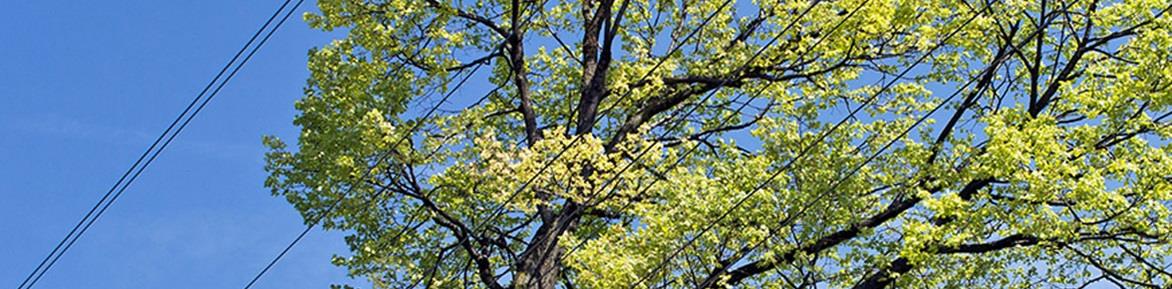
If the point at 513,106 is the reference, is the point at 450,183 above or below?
below

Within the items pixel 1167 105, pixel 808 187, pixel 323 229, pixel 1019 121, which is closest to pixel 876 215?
pixel 808 187

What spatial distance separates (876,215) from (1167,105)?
9.74 feet

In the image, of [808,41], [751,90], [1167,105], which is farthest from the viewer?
[751,90]

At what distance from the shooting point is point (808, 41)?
16.0m

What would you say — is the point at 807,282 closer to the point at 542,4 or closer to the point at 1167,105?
the point at 1167,105

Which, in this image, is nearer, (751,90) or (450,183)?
(450,183)

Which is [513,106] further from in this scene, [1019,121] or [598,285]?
[1019,121]

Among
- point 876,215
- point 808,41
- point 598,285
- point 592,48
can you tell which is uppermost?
point 592,48

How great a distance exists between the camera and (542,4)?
17.5 m

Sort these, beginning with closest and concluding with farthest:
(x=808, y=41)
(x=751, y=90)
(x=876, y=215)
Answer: (x=876, y=215) < (x=808, y=41) < (x=751, y=90)

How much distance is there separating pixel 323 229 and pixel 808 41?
6.07 m

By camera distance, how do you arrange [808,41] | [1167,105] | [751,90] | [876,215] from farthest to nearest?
[751,90], [808,41], [876,215], [1167,105]

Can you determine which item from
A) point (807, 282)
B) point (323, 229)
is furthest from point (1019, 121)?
point (323, 229)

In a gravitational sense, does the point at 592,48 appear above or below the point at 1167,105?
above
